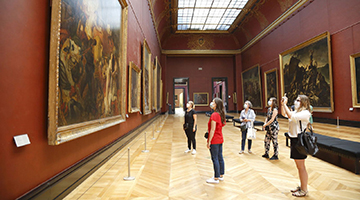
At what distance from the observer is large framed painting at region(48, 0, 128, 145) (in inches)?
93.6

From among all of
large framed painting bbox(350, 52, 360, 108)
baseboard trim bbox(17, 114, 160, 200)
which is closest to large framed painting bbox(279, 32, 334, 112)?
large framed painting bbox(350, 52, 360, 108)

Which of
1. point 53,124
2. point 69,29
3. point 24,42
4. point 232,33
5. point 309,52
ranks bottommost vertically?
point 53,124

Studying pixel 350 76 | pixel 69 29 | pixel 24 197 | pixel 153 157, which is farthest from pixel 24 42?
pixel 350 76

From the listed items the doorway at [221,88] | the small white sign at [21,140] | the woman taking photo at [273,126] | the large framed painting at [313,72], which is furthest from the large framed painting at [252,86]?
the small white sign at [21,140]

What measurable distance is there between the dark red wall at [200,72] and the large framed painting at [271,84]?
746cm

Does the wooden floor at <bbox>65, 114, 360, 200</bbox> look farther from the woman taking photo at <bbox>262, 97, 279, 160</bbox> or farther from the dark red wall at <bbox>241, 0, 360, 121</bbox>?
the dark red wall at <bbox>241, 0, 360, 121</bbox>

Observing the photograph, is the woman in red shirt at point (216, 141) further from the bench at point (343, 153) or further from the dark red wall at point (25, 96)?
the bench at point (343, 153)

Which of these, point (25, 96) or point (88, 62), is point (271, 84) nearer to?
point (88, 62)

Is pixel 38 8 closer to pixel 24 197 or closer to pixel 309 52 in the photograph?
pixel 24 197

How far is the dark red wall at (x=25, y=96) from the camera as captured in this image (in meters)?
1.79

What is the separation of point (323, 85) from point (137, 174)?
12156 millimetres

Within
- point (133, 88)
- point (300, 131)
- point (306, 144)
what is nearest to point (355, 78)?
point (300, 131)

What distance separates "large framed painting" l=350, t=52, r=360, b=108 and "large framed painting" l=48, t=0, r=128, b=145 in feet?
36.5

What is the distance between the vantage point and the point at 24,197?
1949 mm
